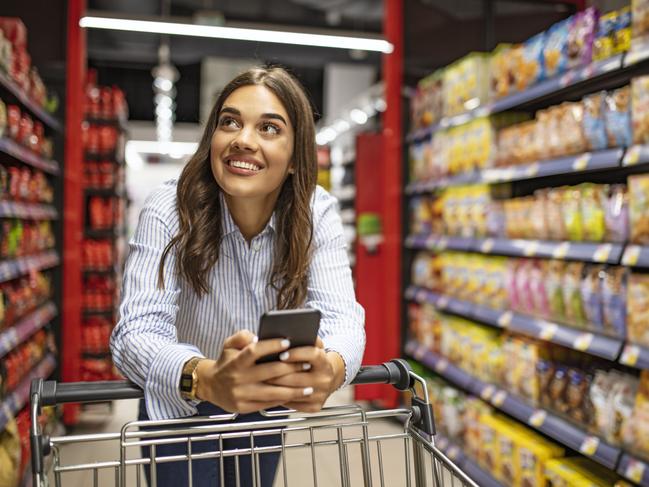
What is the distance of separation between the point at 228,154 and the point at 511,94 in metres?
2.58

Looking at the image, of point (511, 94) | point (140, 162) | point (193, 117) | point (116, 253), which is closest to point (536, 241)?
point (511, 94)

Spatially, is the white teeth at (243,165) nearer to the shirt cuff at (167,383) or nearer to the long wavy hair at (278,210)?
the long wavy hair at (278,210)

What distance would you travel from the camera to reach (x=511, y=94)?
3.74 metres

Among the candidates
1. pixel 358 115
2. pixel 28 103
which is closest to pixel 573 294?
pixel 28 103

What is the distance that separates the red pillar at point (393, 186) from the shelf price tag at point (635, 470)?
2.89 meters

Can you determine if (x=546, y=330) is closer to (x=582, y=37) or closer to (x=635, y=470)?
(x=635, y=470)

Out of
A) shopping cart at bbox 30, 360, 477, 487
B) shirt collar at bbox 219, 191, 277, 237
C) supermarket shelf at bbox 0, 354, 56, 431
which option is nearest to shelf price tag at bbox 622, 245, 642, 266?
shopping cart at bbox 30, 360, 477, 487

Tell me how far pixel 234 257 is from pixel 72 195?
12.5ft

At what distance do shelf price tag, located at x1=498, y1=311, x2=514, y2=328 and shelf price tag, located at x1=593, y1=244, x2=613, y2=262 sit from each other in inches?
32.4

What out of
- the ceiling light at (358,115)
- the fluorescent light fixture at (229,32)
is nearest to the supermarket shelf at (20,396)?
the fluorescent light fixture at (229,32)

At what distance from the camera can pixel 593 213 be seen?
117 inches

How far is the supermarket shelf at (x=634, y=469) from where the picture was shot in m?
2.48

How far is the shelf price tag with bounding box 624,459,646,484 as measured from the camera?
2.50m

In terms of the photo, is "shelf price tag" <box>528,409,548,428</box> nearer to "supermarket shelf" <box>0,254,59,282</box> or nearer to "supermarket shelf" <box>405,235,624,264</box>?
"supermarket shelf" <box>405,235,624,264</box>
